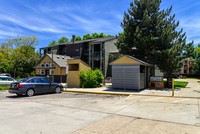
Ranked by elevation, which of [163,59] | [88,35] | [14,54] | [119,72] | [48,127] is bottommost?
[48,127]

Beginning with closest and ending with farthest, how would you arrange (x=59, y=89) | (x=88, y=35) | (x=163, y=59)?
(x=59, y=89), (x=163, y=59), (x=88, y=35)

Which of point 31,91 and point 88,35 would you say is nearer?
point 31,91

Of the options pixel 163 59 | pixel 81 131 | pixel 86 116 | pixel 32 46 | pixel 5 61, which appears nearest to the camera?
pixel 81 131

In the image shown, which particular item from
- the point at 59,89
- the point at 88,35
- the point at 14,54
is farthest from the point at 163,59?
the point at 88,35

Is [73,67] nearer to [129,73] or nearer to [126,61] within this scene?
[126,61]

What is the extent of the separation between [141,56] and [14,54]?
35903 mm

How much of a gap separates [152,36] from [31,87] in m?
13.2

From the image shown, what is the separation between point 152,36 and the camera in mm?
20234

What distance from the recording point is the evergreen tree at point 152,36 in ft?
64.3

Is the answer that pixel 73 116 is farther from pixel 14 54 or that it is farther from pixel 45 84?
pixel 14 54

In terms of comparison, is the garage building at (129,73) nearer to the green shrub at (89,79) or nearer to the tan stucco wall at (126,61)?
the tan stucco wall at (126,61)

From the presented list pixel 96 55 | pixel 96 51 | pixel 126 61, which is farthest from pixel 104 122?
pixel 96 51

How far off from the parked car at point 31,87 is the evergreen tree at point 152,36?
9920mm

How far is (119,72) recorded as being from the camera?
17734 millimetres
